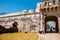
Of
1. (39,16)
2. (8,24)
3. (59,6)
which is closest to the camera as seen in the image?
(59,6)

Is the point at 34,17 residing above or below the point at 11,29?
above

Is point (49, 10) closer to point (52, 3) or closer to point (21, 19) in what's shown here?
point (52, 3)

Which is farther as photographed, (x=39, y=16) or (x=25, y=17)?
(x=25, y=17)

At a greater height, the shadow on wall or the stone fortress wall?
the stone fortress wall

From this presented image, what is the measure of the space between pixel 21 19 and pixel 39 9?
3915 mm

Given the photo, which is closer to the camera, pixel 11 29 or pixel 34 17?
pixel 34 17

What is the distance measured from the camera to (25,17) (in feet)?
62.0

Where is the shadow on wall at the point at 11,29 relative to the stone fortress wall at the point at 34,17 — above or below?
below

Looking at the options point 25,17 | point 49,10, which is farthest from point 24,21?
point 49,10

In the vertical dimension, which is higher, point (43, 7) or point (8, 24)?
point (43, 7)

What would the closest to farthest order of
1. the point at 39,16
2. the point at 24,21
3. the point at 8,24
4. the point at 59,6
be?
the point at 59,6 < the point at 39,16 < the point at 24,21 < the point at 8,24

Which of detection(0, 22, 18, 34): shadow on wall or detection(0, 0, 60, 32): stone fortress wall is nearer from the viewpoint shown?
detection(0, 0, 60, 32): stone fortress wall

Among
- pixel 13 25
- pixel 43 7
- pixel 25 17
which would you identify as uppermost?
pixel 43 7

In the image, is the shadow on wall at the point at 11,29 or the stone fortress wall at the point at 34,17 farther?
the shadow on wall at the point at 11,29
